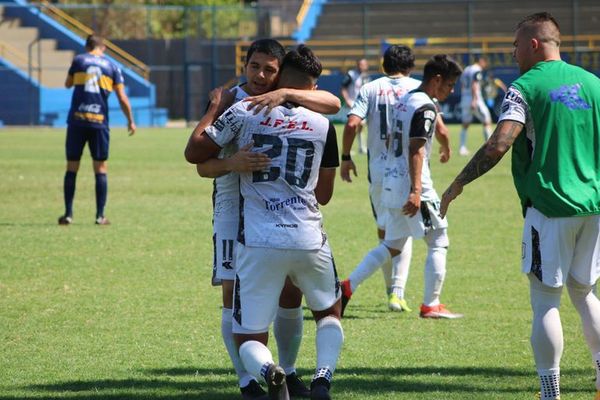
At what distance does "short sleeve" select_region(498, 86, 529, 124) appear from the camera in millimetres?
5555

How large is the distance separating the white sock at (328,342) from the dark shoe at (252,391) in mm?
390

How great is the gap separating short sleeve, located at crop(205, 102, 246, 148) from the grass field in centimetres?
162

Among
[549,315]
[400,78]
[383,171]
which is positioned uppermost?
[400,78]

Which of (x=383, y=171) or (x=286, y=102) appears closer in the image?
(x=286, y=102)

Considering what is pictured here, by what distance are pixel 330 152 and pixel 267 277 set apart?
0.72 meters

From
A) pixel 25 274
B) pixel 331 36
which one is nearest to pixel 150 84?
pixel 331 36

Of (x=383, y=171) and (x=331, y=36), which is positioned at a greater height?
(x=331, y=36)

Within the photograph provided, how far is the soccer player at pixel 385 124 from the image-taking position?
29.7 feet

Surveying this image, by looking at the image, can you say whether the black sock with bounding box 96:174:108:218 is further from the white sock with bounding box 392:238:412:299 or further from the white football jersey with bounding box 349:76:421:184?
the white sock with bounding box 392:238:412:299

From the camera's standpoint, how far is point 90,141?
547 inches

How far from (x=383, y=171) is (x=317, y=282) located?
3649 millimetres

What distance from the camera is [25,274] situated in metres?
10.4

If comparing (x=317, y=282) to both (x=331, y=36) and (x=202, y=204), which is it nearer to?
(x=202, y=204)

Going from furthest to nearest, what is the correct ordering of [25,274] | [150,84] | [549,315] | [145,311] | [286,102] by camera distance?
[150,84], [25,274], [145,311], [549,315], [286,102]
